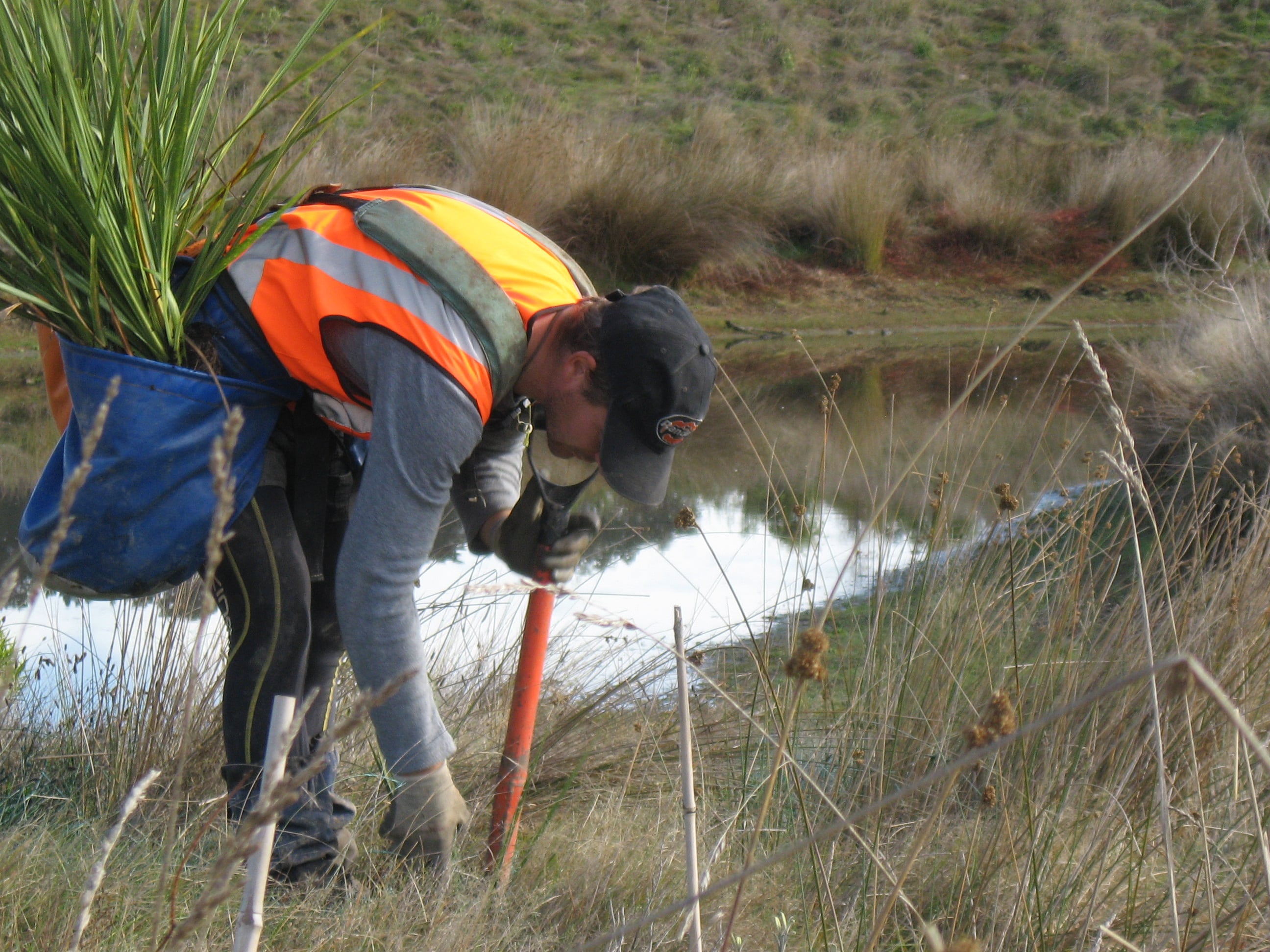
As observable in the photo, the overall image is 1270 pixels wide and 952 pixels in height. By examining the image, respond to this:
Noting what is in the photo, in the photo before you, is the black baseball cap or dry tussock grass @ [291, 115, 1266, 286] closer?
the black baseball cap

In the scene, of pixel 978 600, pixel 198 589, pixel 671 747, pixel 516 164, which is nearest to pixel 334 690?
pixel 198 589

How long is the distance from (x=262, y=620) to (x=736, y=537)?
2404 millimetres

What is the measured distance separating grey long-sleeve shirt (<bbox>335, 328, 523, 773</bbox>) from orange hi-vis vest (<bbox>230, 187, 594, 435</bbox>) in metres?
0.03

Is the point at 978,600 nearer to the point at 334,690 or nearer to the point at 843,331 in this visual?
the point at 334,690

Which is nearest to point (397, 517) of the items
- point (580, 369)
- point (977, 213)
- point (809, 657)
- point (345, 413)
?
point (345, 413)

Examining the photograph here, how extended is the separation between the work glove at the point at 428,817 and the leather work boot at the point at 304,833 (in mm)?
129

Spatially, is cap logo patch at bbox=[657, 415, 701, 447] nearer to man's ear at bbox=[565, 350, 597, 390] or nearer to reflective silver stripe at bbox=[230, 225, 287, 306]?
man's ear at bbox=[565, 350, 597, 390]

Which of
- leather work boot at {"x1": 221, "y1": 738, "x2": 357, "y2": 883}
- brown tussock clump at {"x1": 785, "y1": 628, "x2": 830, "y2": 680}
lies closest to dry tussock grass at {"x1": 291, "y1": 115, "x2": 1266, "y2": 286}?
leather work boot at {"x1": 221, "y1": 738, "x2": 357, "y2": 883}

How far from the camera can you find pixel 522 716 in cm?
187

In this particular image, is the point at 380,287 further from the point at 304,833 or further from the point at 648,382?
the point at 304,833

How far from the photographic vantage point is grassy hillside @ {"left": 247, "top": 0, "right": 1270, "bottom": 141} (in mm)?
16344

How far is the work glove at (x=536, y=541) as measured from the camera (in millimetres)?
1880

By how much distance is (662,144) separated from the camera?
33.2 feet

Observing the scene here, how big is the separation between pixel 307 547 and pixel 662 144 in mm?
8847
